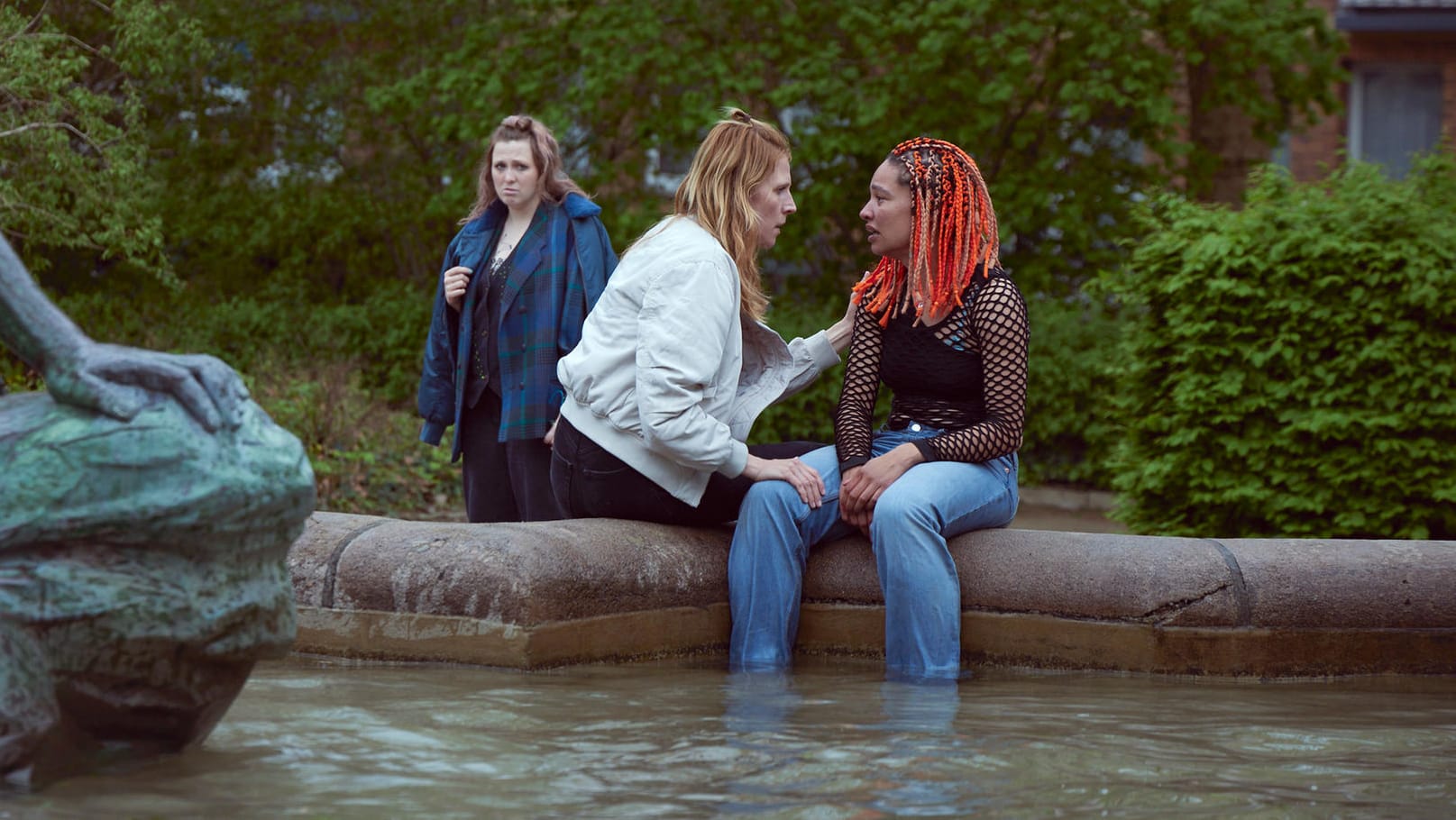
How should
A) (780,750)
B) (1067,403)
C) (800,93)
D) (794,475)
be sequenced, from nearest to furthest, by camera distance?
(780,750) < (794,475) < (1067,403) < (800,93)

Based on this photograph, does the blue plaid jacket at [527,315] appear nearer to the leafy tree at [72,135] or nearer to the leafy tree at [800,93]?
the leafy tree at [72,135]

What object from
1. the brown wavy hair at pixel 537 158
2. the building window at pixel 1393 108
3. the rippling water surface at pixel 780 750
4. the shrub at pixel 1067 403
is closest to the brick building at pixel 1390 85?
the building window at pixel 1393 108

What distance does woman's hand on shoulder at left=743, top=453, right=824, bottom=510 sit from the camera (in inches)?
204

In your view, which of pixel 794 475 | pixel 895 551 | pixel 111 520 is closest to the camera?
pixel 111 520

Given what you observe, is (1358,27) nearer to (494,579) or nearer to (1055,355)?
(1055,355)

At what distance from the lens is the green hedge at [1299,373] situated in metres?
7.61

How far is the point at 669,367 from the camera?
4.88 metres

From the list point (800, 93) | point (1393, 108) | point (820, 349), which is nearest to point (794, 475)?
point (820, 349)

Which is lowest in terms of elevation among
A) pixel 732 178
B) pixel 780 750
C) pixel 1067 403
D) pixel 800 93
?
pixel 780 750

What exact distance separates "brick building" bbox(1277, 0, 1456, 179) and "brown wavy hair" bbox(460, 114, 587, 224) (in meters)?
16.6

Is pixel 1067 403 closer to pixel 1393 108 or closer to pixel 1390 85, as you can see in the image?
pixel 1393 108

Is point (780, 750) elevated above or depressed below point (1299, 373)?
below

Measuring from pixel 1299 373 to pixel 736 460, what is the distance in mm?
3786

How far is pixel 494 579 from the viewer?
470 cm
